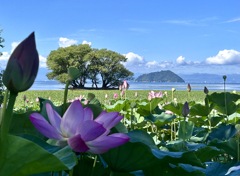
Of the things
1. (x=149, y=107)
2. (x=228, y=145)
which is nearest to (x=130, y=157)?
(x=228, y=145)

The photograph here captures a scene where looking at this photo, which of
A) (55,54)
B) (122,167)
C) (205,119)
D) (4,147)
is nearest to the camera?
(4,147)

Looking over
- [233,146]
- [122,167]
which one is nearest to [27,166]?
[122,167]

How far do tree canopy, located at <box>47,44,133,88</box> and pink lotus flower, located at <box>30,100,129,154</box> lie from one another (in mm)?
28693

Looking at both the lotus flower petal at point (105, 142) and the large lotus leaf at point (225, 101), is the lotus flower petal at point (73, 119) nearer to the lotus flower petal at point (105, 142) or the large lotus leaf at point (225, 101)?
the lotus flower petal at point (105, 142)

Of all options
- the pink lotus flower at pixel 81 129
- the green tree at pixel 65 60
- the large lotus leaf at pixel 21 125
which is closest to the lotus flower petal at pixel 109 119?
the pink lotus flower at pixel 81 129

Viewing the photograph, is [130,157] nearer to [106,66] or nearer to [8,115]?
[8,115]

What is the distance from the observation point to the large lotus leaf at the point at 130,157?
24.1 inches

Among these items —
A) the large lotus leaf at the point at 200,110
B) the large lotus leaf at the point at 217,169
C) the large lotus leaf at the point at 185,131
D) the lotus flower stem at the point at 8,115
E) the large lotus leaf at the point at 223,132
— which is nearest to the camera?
the lotus flower stem at the point at 8,115

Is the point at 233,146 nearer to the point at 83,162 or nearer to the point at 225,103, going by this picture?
the point at 83,162

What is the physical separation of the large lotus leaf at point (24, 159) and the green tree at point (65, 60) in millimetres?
28215

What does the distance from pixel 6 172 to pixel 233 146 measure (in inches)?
28.3

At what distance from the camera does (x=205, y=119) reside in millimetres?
2428

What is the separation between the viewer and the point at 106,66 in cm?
3023

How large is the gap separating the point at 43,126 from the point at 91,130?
5 centimetres
